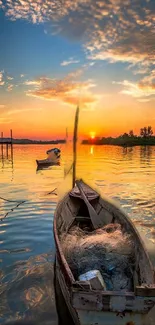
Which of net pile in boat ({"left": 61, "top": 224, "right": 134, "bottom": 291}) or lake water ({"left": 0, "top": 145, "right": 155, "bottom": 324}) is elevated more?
net pile in boat ({"left": 61, "top": 224, "right": 134, "bottom": 291})

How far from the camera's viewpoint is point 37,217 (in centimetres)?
1322

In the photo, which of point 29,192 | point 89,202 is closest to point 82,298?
point 89,202

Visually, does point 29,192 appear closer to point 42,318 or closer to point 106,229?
point 106,229

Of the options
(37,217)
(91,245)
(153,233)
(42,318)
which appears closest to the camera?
(42,318)

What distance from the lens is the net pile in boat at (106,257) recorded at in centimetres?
593

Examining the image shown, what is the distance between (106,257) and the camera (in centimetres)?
662

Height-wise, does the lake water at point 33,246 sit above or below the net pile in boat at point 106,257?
below

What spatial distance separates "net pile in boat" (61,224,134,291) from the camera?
19.5ft

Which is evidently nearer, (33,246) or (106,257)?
(106,257)

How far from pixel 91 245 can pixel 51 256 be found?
2228mm

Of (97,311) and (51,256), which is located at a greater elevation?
(97,311)

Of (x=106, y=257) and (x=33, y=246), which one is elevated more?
(x=106, y=257)

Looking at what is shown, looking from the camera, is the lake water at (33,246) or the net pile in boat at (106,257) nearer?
the net pile in boat at (106,257)

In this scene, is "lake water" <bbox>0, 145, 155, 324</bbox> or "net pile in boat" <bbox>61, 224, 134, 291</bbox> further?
"lake water" <bbox>0, 145, 155, 324</bbox>
